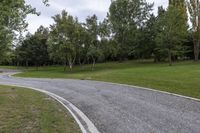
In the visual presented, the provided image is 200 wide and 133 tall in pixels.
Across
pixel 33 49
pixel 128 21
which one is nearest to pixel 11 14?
pixel 128 21

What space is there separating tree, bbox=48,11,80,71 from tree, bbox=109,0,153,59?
10.1m

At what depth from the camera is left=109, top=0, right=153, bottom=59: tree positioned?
5703 centimetres

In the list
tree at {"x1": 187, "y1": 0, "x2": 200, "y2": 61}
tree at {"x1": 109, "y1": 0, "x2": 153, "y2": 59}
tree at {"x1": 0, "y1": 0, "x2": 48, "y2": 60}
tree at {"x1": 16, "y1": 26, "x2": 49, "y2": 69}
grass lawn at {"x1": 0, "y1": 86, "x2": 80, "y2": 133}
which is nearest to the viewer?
grass lawn at {"x1": 0, "y1": 86, "x2": 80, "y2": 133}

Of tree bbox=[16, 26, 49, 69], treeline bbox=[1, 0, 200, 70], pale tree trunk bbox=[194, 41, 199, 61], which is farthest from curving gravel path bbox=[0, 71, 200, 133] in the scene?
tree bbox=[16, 26, 49, 69]

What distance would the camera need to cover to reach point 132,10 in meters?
59.5

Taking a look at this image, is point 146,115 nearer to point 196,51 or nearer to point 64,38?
point 64,38

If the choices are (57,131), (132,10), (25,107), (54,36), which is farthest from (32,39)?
(57,131)

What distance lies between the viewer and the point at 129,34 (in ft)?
188

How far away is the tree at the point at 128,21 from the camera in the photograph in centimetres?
5703

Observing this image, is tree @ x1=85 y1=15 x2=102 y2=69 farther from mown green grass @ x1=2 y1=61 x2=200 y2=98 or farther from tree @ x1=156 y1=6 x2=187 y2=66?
mown green grass @ x1=2 y1=61 x2=200 y2=98

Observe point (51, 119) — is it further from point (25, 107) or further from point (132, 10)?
point (132, 10)

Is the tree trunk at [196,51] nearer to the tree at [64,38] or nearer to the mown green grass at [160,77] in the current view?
the mown green grass at [160,77]

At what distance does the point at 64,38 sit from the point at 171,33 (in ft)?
56.9

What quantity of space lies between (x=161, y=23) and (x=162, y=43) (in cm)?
415
